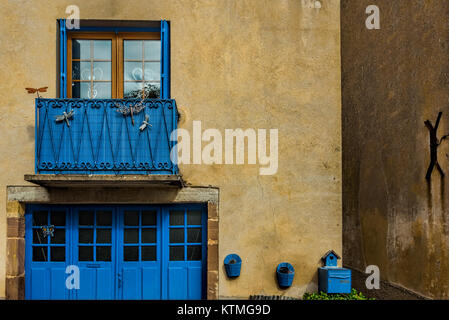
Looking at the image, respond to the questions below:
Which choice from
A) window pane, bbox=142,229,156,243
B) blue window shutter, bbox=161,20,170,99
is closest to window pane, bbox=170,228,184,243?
window pane, bbox=142,229,156,243

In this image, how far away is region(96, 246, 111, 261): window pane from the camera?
17.7 feet

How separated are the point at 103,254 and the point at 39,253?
91 cm

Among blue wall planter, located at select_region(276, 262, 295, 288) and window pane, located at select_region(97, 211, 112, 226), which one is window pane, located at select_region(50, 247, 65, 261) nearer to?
window pane, located at select_region(97, 211, 112, 226)

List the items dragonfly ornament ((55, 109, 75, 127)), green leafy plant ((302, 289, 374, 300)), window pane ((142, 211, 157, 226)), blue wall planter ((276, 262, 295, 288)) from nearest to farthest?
dragonfly ornament ((55, 109, 75, 127)) < green leafy plant ((302, 289, 374, 300)) < blue wall planter ((276, 262, 295, 288)) < window pane ((142, 211, 157, 226))

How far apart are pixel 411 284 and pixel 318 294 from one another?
1673 mm

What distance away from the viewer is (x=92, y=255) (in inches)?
213

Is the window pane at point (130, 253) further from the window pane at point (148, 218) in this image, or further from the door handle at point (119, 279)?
the window pane at point (148, 218)

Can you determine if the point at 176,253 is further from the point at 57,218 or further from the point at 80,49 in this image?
the point at 80,49

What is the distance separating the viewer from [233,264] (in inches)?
203

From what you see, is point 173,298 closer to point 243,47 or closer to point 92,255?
point 92,255

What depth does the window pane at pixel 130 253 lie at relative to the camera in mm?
5430

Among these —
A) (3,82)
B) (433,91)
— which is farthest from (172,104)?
(433,91)

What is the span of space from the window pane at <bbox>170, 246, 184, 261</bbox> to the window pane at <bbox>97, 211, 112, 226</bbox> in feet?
3.26

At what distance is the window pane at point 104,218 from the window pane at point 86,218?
0.33 ft
